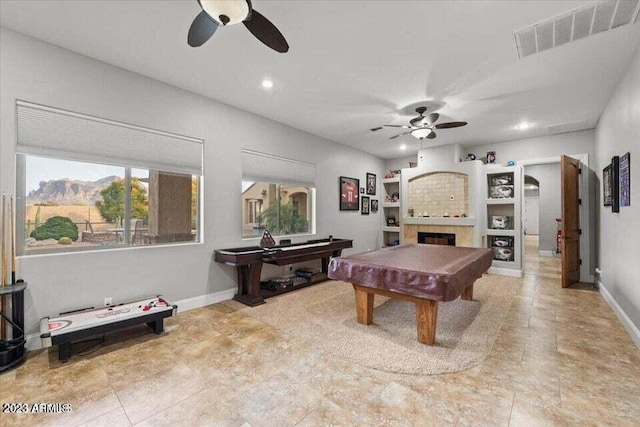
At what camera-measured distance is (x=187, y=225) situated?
3754mm

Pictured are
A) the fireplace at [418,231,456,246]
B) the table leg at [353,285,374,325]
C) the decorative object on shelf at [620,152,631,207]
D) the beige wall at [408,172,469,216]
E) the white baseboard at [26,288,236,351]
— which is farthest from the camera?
the fireplace at [418,231,456,246]

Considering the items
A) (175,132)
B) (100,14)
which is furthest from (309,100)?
(100,14)

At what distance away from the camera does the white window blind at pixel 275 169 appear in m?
4.40

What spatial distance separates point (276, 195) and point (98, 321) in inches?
121

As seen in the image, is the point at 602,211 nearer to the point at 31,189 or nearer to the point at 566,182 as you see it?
the point at 566,182

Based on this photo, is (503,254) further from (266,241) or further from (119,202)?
(119,202)

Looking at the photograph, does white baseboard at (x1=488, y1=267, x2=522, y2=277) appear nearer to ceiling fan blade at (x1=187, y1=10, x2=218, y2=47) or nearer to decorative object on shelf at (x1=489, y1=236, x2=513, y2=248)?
decorative object on shelf at (x1=489, y1=236, x2=513, y2=248)

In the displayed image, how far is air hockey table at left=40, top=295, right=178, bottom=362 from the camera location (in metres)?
2.31

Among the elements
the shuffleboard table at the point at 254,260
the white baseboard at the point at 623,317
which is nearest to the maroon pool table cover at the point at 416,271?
the shuffleboard table at the point at 254,260

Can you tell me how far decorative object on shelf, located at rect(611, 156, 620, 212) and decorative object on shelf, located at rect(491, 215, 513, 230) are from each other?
88.0 inches

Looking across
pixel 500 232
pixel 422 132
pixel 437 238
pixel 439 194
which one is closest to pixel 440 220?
pixel 437 238

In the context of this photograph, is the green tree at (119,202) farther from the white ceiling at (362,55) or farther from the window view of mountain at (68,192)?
the white ceiling at (362,55)

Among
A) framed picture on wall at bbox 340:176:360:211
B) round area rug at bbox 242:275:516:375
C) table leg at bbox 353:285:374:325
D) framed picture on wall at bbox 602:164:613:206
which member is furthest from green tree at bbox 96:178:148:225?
framed picture on wall at bbox 602:164:613:206

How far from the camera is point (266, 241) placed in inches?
175
